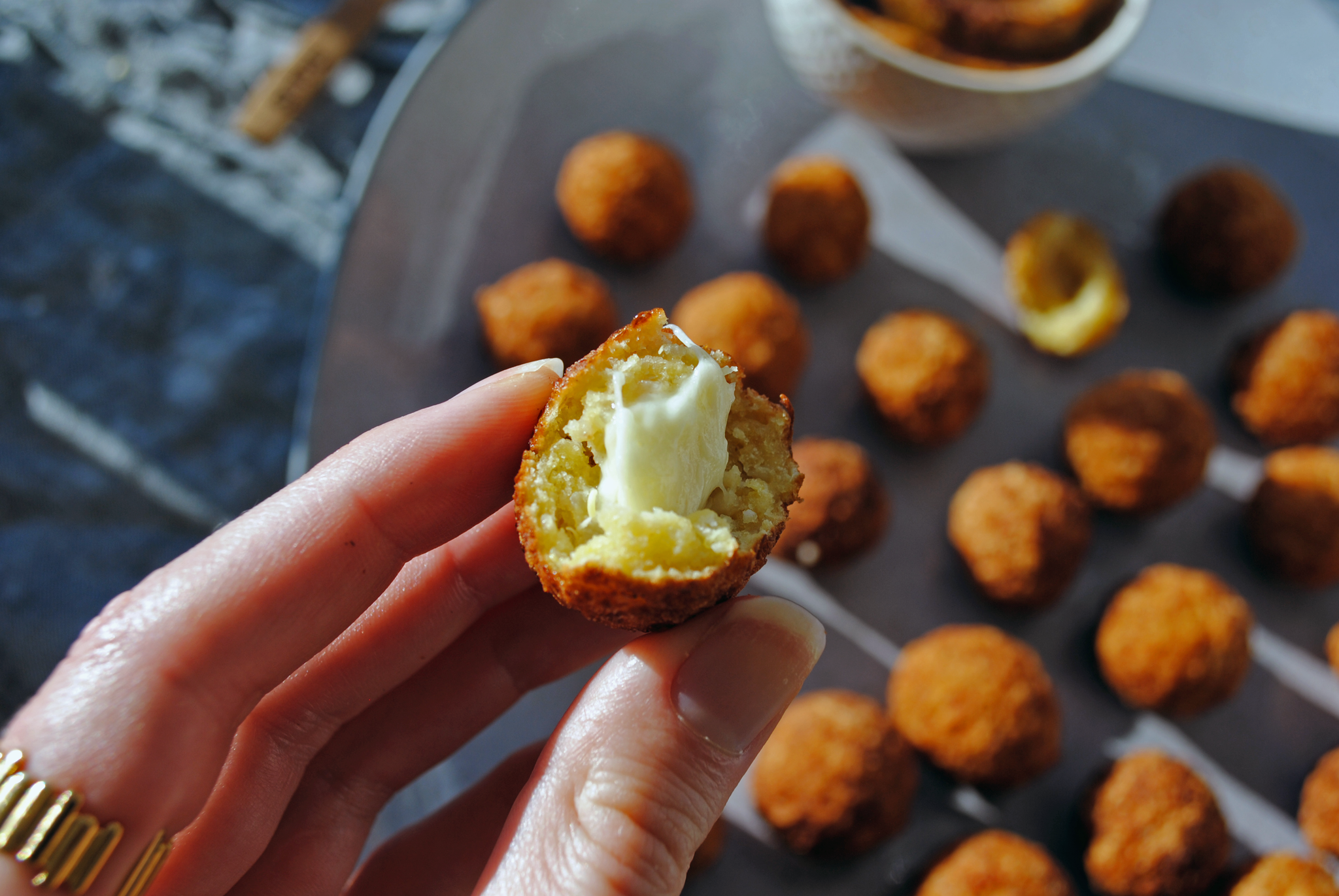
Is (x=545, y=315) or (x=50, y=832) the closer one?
(x=50, y=832)

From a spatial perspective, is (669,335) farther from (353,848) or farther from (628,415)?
(353,848)

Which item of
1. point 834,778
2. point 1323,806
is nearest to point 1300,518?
point 1323,806

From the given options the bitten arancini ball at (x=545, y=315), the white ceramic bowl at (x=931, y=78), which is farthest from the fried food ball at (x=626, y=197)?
the white ceramic bowl at (x=931, y=78)

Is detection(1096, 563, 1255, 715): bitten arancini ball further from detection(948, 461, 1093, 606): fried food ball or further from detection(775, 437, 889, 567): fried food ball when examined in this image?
detection(775, 437, 889, 567): fried food ball

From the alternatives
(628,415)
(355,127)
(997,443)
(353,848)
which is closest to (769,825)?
(353,848)

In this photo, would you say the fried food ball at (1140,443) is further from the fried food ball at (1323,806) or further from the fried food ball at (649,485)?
the fried food ball at (649,485)

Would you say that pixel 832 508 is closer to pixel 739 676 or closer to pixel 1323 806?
pixel 739 676

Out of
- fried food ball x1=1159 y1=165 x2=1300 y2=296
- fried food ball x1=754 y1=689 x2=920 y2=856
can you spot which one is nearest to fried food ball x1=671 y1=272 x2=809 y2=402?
fried food ball x1=754 y1=689 x2=920 y2=856
